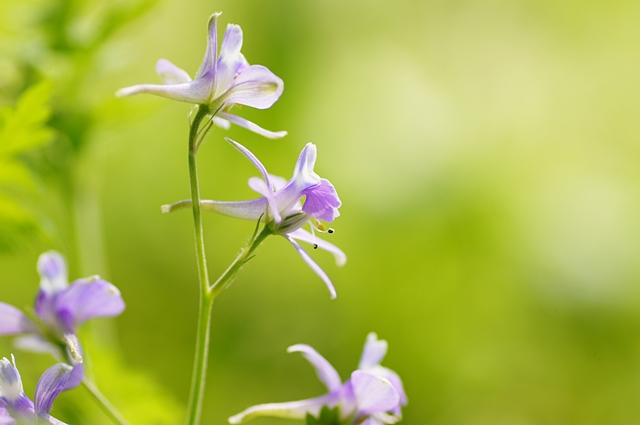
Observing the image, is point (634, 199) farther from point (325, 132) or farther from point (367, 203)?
point (325, 132)

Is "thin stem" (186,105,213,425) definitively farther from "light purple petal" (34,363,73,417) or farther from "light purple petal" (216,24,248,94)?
"light purple petal" (34,363,73,417)

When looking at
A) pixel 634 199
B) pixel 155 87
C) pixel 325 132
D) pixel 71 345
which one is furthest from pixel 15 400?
pixel 634 199

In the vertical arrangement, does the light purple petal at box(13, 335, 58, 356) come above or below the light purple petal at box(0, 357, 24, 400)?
below

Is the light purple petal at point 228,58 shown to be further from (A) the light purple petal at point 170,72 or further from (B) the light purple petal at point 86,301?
(B) the light purple petal at point 86,301

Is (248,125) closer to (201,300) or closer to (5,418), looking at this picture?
(201,300)

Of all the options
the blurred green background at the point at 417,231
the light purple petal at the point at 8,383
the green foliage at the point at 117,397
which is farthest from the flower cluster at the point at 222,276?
the blurred green background at the point at 417,231

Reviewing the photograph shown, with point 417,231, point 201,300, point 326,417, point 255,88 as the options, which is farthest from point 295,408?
point 417,231

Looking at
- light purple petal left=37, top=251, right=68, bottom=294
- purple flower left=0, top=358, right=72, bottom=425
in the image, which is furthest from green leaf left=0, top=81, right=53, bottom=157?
purple flower left=0, top=358, right=72, bottom=425
